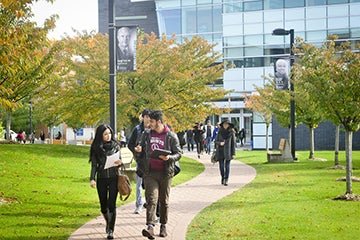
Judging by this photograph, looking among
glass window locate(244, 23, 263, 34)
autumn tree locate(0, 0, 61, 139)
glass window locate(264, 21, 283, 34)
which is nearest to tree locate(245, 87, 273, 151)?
glass window locate(264, 21, 283, 34)

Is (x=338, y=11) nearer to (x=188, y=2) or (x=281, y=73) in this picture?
(x=188, y=2)

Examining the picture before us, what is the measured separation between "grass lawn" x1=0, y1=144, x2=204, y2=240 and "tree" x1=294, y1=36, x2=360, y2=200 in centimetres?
476

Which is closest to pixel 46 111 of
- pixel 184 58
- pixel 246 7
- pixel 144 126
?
pixel 184 58

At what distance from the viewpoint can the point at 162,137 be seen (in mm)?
8766

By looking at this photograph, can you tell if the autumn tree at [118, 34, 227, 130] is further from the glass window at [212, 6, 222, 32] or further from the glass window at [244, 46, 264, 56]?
the glass window at [212, 6, 222, 32]

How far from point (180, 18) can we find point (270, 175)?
4009 cm

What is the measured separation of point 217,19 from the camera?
56.6 m

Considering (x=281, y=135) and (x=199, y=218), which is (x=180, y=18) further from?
(x=199, y=218)

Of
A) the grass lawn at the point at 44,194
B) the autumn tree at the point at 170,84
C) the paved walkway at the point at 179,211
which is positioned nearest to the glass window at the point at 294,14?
the autumn tree at the point at 170,84

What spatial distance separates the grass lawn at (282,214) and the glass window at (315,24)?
36838mm

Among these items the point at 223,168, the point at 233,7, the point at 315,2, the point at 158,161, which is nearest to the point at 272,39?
the point at 233,7

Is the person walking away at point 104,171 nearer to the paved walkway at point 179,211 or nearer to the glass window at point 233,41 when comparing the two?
the paved walkway at point 179,211

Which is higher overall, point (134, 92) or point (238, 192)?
point (134, 92)

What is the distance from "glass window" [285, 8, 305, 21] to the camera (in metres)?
51.3
